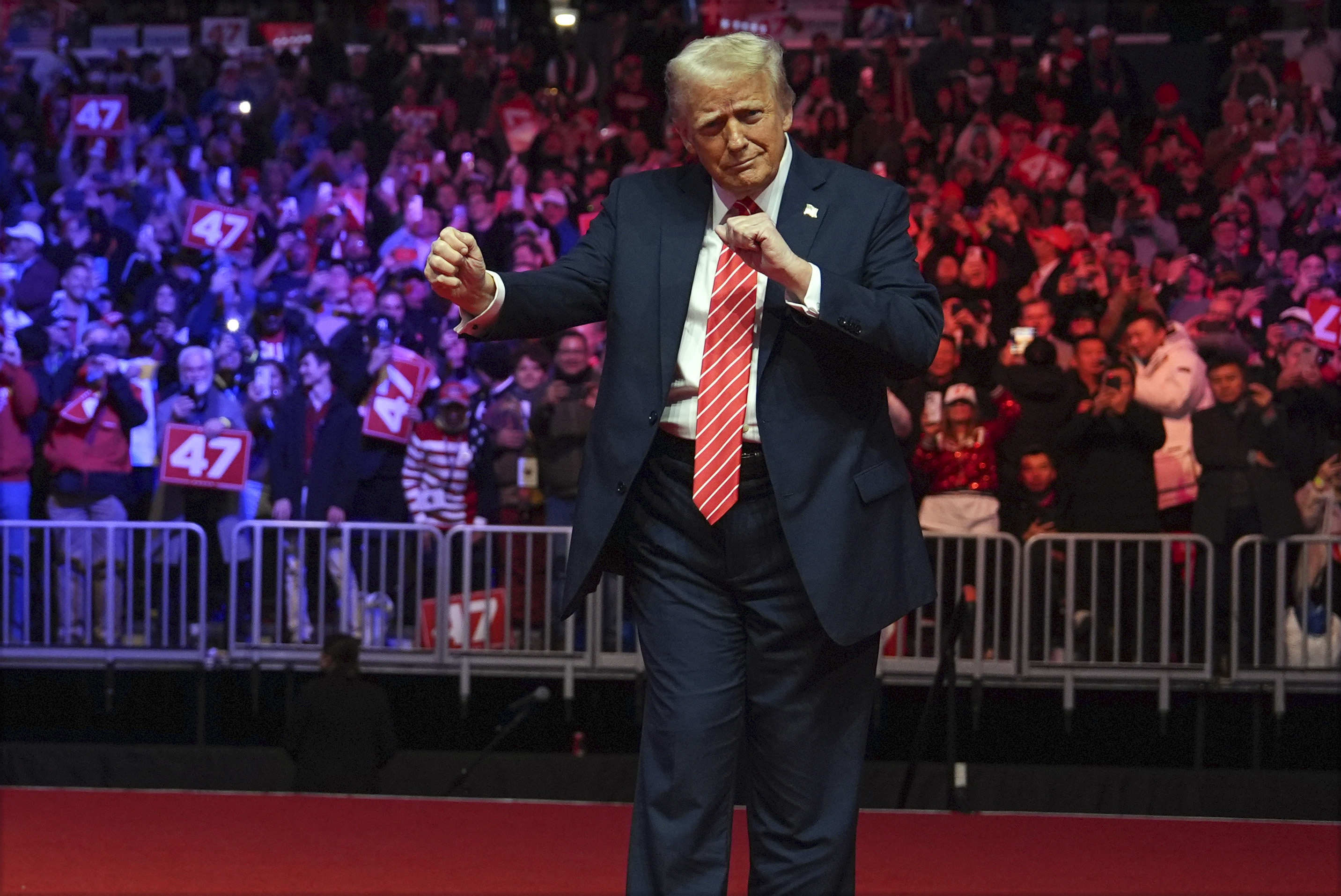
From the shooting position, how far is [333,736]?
6.76 m

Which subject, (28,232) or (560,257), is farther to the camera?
(28,232)

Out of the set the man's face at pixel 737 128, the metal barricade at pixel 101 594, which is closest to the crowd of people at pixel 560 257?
the metal barricade at pixel 101 594

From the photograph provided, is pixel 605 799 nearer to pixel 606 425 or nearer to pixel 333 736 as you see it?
pixel 333 736

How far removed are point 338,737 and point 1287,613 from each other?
4.04 meters

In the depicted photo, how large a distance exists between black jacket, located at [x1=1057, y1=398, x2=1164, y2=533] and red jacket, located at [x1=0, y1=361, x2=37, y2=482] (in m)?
5.25

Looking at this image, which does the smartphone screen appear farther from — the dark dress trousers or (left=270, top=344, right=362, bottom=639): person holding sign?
the dark dress trousers

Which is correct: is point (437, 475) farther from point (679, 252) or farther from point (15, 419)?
point (679, 252)

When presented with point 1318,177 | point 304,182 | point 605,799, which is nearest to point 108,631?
point 605,799

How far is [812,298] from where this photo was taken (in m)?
2.57

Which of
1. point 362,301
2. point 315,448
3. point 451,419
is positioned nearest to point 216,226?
point 362,301

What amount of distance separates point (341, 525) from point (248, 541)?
1.56 feet

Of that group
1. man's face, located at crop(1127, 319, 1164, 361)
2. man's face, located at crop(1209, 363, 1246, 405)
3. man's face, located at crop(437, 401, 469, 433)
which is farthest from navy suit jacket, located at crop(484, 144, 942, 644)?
man's face, located at crop(1127, 319, 1164, 361)

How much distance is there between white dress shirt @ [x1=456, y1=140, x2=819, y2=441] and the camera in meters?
2.70

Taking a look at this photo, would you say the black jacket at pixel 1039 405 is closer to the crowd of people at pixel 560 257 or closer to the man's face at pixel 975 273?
the crowd of people at pixel 560 257
